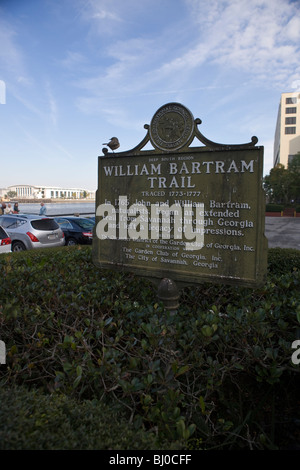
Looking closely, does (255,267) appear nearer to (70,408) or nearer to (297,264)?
(70,408)

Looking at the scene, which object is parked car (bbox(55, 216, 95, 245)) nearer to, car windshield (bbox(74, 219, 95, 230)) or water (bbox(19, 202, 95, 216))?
car windshield (bbox(74, 219, 95, 230))

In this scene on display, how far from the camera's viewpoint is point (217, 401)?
2846 mm

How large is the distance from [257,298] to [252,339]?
1367mm

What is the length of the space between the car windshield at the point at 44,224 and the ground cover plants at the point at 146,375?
8.92 meters

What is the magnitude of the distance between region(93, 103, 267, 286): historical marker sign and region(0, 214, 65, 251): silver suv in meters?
8.80

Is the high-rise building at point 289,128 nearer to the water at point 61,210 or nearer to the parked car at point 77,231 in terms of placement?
the water at point 61,210

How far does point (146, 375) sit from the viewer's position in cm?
235

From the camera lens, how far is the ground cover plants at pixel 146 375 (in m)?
1.80

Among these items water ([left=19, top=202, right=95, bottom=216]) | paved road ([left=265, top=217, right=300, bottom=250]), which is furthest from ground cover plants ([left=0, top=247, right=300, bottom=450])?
water ([left=19, top=202, right=95, bottom=216])

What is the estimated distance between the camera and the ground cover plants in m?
1.80

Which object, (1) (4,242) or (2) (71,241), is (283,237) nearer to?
(2) (71,241)

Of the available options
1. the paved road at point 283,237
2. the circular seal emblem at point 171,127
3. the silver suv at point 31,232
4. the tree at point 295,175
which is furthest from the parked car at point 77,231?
the tree at point 295,175

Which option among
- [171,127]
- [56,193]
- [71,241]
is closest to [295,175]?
[71,241]
